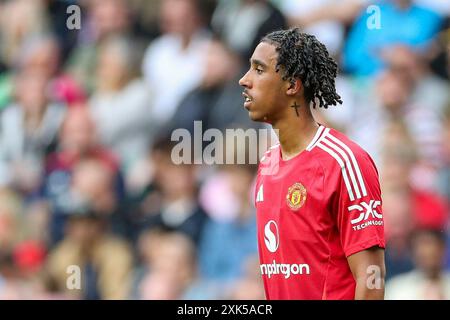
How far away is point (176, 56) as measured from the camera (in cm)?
901

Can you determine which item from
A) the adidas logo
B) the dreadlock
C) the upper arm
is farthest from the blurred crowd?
the upper arm

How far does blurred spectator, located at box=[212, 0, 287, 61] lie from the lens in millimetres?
8688

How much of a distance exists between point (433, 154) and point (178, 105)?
2.27m

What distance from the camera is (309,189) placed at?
442cm

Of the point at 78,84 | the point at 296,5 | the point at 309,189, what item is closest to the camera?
the point at 309,189

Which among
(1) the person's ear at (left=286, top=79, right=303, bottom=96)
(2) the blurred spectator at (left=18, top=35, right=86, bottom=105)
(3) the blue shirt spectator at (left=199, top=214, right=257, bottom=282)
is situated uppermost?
(2) the blurred spectator at (left=18, top=35, right=86, bottom=105)

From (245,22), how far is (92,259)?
8.22ft

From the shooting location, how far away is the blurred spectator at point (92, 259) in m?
8.77

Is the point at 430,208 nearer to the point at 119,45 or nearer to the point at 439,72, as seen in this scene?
the point at 439,72

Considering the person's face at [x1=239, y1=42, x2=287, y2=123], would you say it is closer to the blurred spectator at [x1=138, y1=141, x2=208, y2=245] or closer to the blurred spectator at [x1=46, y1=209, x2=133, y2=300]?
the blurred spectator at [x1=138, y1=141, x2=208, y2=245]

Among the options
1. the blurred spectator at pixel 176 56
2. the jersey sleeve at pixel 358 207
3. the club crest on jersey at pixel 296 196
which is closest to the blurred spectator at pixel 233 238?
the blurred spectator at pixel 176 56

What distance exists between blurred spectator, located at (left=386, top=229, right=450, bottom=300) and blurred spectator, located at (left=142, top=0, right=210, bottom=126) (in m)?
2.42
